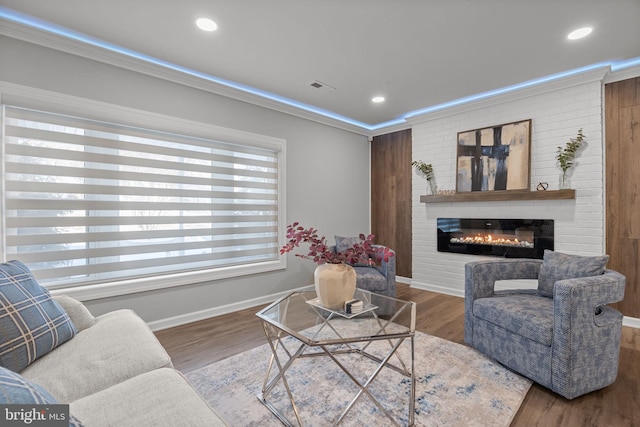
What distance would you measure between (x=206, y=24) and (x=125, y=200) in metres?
1.68

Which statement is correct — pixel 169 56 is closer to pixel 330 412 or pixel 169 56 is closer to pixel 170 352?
pixel 170 352

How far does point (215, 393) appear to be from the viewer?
1.87 m

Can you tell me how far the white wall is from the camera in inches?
94.0

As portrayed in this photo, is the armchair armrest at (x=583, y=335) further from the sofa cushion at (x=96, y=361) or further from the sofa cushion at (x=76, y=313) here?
the sofa cushion at (x=76, y=313)

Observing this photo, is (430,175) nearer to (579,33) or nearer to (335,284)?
(579,33)

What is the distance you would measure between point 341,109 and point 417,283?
2.81 metres

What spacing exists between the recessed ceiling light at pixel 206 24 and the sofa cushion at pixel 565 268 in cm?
320

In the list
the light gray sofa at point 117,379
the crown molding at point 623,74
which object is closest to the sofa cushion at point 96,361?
the light gray sofa at point 117,379

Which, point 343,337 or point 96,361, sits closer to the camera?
point 96,361

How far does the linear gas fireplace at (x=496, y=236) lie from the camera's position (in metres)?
3.44

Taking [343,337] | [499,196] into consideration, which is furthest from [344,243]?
[343,337]

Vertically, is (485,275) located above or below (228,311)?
above

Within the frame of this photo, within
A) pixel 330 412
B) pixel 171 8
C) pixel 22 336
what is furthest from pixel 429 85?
pixel 22 336

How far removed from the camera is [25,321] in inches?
51.8
